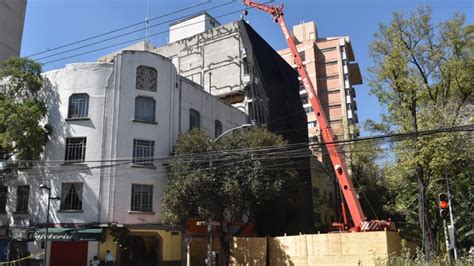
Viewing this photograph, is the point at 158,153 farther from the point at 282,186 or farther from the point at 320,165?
the point at 320,165

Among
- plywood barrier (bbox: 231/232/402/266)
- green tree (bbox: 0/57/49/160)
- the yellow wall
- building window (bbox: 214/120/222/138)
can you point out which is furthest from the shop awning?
building window (bbox: 214/120/222/138)

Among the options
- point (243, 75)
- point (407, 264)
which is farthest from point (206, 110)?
point (407, 264)

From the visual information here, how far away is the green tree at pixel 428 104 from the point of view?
2244 cm

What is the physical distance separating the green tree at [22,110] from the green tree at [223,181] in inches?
319

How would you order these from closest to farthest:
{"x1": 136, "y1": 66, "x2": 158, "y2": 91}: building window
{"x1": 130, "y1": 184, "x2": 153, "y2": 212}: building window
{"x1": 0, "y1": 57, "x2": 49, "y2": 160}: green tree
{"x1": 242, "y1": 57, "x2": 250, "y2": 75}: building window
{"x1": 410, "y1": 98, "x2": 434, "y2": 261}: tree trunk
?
{"x1": 410, "y1": 98, "x2": 434, "y2": 261}: tree trunk → {"x1": 0, "y1": 57, "x2": 49, "y2": 160}: green tree → {"x1": 130, "y1": 184, "x2": 153, "y2": 212}: building window → {"x1": 136, "y1": 66, "x2": 158, "y2": 91}: building window → {"x1": 242, "y1": 57, "x2": 250, "y2": 75}: building window

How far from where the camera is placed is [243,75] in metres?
39.6

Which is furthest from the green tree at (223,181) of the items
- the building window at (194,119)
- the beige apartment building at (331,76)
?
the beige apartment building at (331,76)

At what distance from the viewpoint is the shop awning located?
24.8m

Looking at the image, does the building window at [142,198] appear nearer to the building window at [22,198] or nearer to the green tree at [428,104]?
the building window at [22,198]

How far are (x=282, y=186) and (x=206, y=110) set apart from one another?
1025 centimetres

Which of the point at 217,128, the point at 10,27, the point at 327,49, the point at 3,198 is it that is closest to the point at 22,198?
the point at 3,198

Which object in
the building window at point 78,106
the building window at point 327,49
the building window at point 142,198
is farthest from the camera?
the building window at point 327,49

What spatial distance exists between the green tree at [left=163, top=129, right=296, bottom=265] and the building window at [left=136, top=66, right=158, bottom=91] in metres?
5.18

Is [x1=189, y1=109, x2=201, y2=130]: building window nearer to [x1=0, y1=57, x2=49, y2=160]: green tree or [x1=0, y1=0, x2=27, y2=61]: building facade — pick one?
[x1=0, y1=57, x2=49, y2=160]: green tree
